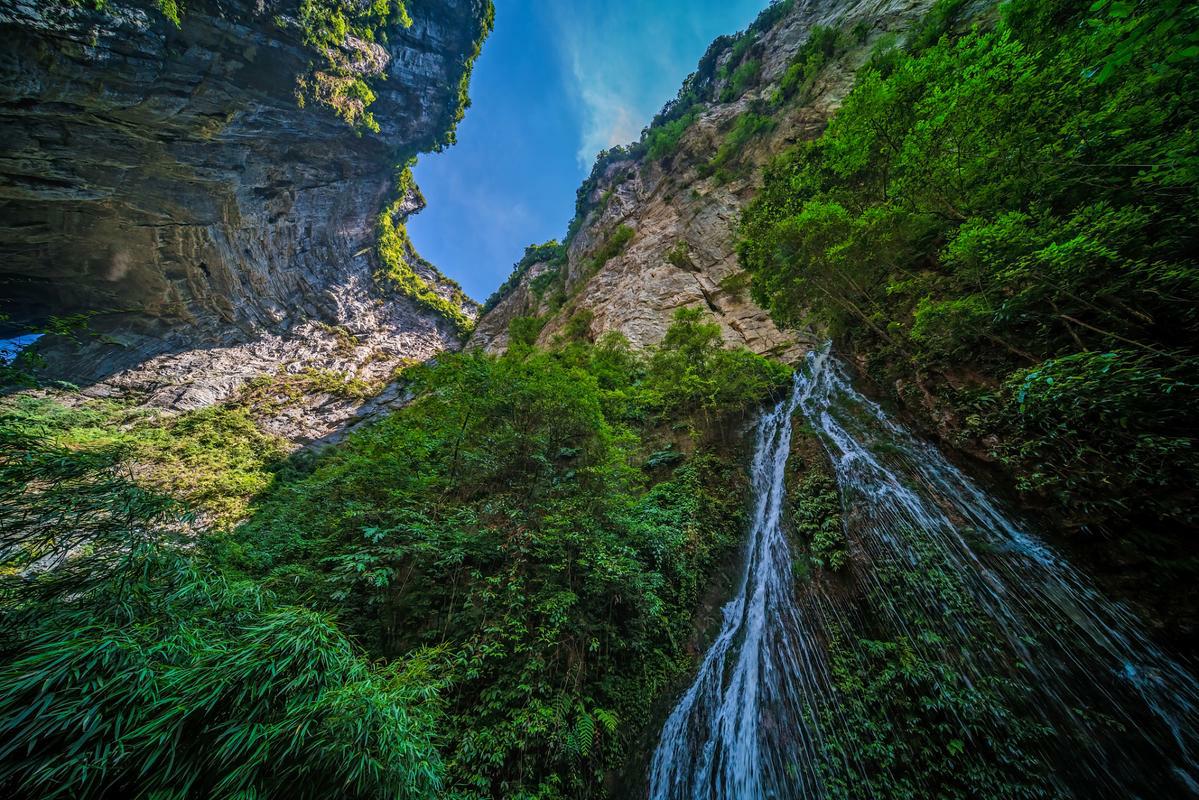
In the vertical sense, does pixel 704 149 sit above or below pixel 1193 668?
above

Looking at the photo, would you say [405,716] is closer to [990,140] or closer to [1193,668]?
[1193,668]

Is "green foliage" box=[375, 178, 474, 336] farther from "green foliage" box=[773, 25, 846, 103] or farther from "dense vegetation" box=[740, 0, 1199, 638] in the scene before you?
"dense vegetation" box=[740, 0, 1199, 638]

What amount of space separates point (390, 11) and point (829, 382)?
26.0 m

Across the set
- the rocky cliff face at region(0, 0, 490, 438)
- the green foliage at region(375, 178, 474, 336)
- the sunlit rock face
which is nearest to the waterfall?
the sunlit rock face

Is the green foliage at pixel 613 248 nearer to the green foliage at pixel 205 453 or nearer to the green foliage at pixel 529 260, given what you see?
the green foliage at pixel 529 260

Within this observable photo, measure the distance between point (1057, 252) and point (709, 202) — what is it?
14725 millimetres

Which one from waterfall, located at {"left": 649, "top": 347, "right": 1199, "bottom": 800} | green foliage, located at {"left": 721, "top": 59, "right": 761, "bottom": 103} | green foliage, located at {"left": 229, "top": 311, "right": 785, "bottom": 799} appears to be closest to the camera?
waterfall, located at {"left": 649, "top": 347, "right": 1199, "bottom": 800}

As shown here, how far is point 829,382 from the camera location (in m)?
8.29

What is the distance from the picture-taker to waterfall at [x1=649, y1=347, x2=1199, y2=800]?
9.86 ft

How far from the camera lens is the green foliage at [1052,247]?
3.07 meters

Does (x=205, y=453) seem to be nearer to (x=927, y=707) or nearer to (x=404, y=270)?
(x=404, y=270)

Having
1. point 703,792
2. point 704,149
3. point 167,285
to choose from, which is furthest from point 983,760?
point 167,285

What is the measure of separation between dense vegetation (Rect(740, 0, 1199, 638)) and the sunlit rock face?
2037cm

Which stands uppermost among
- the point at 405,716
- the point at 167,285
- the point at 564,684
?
the point at 167,285
